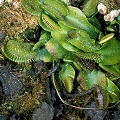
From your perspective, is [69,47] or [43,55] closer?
[69,47]

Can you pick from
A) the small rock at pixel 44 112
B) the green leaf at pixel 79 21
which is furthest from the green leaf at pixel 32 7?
the small rock at pixel 44 112

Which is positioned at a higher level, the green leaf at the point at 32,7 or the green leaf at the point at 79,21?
the green leaf at the point at 79,21

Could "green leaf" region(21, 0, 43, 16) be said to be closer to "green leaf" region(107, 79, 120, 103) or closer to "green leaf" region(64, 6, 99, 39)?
"green leaf" region(64, 6, 99, 39)

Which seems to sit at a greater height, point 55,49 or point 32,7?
point 32,7

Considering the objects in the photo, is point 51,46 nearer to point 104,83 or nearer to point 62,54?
point 62,54

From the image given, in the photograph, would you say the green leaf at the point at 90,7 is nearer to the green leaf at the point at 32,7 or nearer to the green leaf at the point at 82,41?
the green leaf at the point at 82,41

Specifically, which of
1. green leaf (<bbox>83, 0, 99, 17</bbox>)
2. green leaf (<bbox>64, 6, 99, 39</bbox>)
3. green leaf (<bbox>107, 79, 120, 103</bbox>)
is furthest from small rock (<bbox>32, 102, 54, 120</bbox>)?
→ green leaf (<bbox>83, 0, 99, 17</bbox>)

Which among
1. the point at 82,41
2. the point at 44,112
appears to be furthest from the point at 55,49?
the point at 44,112

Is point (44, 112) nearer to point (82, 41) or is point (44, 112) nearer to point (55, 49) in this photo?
point (55, 49)
